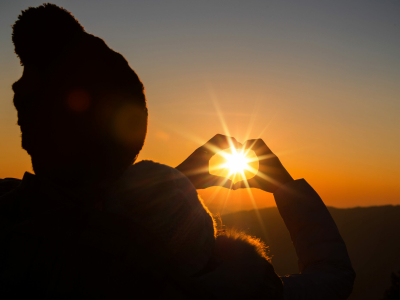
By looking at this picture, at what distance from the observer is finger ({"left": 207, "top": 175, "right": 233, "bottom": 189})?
1747 millimetres

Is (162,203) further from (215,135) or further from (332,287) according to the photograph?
(332,287)

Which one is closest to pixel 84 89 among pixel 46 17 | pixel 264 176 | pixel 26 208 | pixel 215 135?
pixel 46 17

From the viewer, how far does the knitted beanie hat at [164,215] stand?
894 millimetres

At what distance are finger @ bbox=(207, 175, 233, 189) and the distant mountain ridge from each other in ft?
187

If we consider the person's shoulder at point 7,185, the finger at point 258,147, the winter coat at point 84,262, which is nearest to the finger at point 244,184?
the finger at point 258,147

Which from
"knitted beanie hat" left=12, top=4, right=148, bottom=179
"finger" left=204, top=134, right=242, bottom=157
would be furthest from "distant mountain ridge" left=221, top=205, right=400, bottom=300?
"knitted beanie hat" left=12, top=4, right=148, bottom=179

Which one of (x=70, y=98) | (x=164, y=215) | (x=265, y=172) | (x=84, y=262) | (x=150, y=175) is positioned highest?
(x=265, y=172)

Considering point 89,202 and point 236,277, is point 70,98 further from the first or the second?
point 236,277

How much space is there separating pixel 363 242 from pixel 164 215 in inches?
3021

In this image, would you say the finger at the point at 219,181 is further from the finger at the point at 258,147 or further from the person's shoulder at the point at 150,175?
the person's shoulder at the point at 150,175

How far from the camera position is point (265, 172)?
1817mm

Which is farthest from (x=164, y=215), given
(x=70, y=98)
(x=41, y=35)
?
(x=41, y=35)

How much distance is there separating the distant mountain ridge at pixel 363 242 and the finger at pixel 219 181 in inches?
2238

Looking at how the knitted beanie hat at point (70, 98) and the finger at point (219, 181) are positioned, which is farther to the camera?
the finger at point (219, 181)
